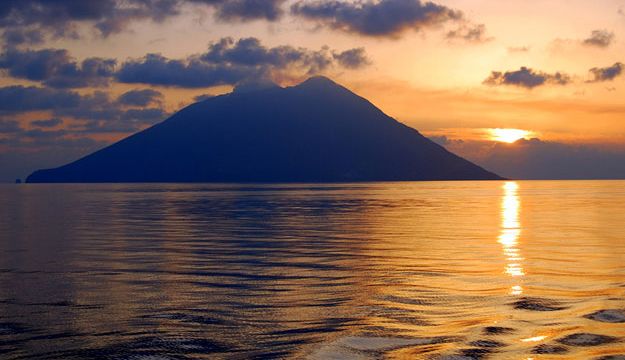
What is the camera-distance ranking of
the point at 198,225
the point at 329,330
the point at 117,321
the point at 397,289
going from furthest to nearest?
the point at 198,225 → the point at 397,289 → the point at 117,321 → the point at 329,330

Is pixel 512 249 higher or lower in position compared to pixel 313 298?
lower

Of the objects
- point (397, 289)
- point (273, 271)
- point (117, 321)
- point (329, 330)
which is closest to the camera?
point (329, 330)

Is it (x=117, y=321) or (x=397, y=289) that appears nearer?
(x=117, y=321)

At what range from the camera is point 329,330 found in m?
16.4

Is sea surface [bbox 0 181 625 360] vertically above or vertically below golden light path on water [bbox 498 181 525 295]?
above

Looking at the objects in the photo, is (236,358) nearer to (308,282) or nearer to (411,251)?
(308,282)

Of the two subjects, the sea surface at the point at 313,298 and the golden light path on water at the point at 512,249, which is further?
the golden light path on water at the point at 512,249

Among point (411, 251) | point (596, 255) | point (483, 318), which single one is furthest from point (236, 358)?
point (596, 255)

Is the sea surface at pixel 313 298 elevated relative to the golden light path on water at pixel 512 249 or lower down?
elevated

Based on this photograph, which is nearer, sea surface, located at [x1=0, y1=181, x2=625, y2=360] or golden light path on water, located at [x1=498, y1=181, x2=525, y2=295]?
sea surface, located at [x1=0, y1=181, x2=625, y2=360]

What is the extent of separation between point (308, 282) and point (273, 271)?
367 centimetres

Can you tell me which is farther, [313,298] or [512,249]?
[512,249]

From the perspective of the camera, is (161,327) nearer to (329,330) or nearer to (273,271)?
(329,330)

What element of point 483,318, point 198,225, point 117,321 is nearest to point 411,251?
point 483,318
